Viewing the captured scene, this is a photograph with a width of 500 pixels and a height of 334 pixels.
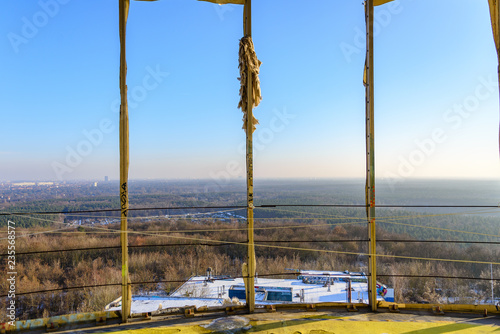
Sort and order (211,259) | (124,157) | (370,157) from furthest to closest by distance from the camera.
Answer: (211,259)
(370,157)
(124,157)

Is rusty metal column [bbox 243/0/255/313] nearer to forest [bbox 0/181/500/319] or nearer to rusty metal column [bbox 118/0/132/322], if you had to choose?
rusty metal column [bbox 118/0/132/322]

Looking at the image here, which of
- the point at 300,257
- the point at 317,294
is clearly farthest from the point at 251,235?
the point at 300,257

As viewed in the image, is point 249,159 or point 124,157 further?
point 249,159

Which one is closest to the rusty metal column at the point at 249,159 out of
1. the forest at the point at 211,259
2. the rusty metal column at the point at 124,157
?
the rusty metal column at the point at 124,157

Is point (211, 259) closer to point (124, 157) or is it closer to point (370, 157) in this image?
point (124, 157)

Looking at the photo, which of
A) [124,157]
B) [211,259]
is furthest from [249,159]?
[211,259]

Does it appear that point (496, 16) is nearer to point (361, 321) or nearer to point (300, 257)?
point (361, 321)

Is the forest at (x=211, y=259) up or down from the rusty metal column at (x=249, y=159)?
down

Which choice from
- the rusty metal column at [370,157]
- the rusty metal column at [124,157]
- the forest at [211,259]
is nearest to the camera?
the rusty metal column at [124,157]

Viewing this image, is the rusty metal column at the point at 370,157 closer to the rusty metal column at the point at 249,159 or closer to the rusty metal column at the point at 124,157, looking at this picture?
the rusty metal column at the point at 249,159
